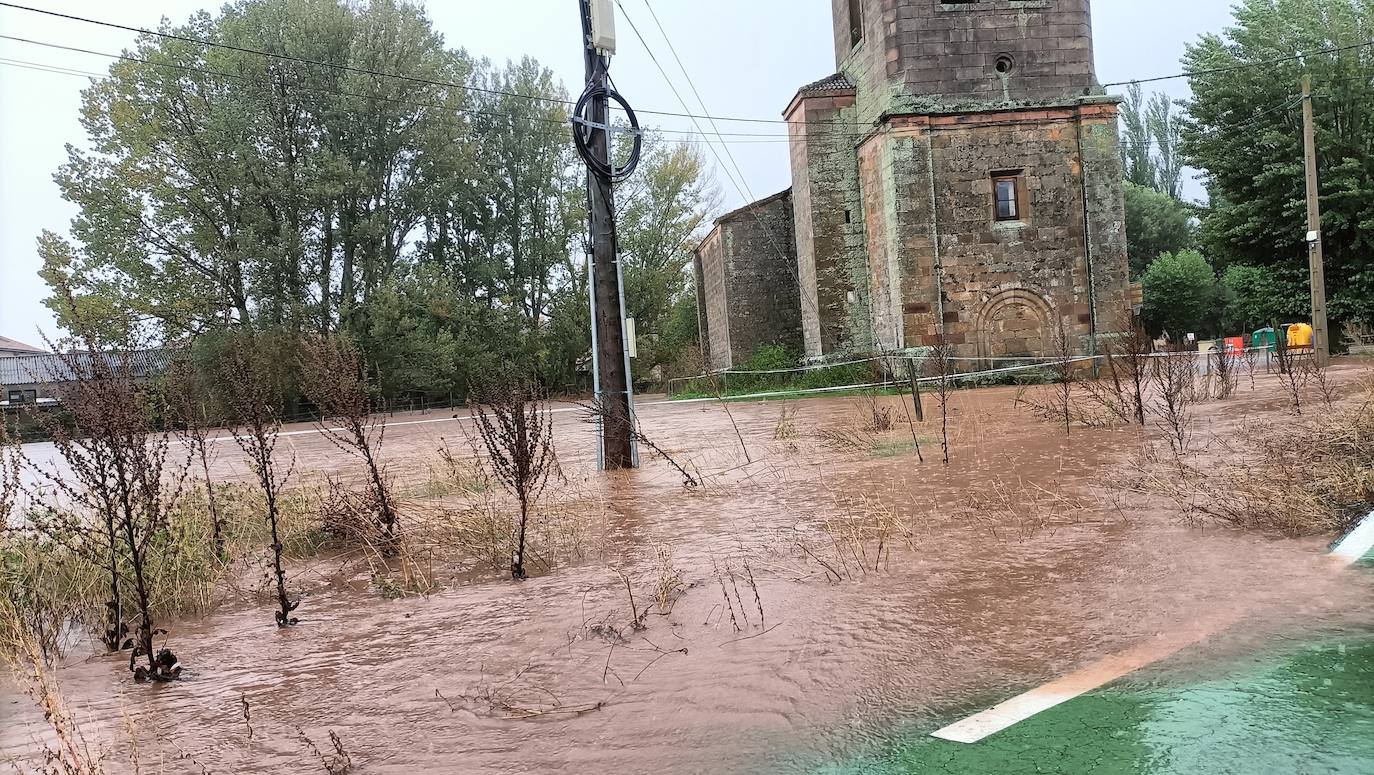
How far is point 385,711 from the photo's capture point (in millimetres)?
4098

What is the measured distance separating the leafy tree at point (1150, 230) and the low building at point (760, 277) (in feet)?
117

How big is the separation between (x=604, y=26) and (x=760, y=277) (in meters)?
19.5

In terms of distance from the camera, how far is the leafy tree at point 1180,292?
48.5 meters

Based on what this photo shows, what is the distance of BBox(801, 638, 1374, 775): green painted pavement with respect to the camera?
2998mm

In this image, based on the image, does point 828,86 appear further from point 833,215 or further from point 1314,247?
point 1314,247

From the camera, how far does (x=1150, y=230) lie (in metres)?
57.0

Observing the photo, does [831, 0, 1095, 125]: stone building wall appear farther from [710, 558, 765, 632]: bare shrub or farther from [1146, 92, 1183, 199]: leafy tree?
[1146, 92, 1183, 199]: leafy tree

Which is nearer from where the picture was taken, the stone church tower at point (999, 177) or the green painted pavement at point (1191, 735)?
the green painted pavement at point (1191, 735)

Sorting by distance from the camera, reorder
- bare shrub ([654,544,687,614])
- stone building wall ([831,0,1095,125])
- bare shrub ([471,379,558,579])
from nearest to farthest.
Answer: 1. bare shrub ([654,544,687,614])
2. bare shrub ([471,379,558,579])
3. stone building wall ([831,0,1095,125])

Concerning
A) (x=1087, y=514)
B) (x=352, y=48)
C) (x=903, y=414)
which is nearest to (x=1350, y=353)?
(x=903, y=414)

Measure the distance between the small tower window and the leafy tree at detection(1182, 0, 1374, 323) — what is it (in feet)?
34.9

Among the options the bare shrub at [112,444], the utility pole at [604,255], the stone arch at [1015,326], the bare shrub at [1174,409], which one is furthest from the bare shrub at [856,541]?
the stone arch at [1015,326]

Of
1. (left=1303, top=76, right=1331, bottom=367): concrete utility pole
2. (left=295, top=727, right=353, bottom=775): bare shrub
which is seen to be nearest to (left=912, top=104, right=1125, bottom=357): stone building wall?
(left=1303, top=76, right=1331, bottom=367): concrete utility pole

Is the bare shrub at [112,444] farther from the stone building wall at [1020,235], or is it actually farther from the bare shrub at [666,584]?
the stone building wall at [1020,235]
